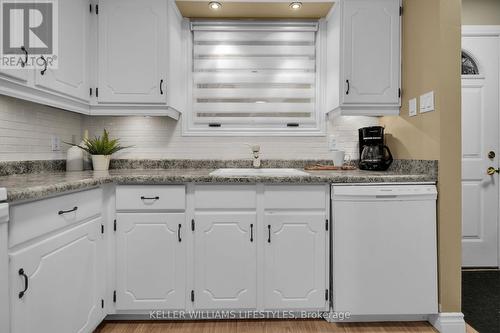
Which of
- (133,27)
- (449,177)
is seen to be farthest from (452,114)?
(133,27)

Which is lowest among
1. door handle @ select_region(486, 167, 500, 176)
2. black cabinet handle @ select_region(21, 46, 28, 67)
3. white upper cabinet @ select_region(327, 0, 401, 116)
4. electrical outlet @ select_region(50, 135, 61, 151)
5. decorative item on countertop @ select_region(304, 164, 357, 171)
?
door handle @ select_region(486, 167, 500, 176)

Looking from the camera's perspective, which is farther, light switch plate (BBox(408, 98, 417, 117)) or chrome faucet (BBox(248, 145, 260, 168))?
chrome faucet (BBox(248, 145, 260, 168))

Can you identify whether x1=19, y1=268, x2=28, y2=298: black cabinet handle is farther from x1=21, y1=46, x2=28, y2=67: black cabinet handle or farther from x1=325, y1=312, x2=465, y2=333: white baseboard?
x1=325, y1=312, x2=465, y2=333: white baseboard

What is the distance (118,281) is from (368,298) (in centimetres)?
154

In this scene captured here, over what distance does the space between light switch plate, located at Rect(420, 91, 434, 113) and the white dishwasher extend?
0.53 meters

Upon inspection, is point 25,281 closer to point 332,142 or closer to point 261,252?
point 261,252

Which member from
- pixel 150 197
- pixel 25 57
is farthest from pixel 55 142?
pixel 150 197

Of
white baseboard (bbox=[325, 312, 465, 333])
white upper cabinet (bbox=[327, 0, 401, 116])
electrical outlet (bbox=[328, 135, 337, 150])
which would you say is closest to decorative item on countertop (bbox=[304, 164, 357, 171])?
electrical outlet (bbox=[328, 135, 337, 150])

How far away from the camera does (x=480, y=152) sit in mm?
2686

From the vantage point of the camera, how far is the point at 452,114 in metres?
1.79

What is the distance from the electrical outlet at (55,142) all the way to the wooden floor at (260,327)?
126cm

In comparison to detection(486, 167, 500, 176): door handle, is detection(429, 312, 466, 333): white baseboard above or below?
below

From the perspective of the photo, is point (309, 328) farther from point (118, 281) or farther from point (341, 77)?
point (341, 77)

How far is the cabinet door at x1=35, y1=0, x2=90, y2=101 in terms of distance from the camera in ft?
5.58
